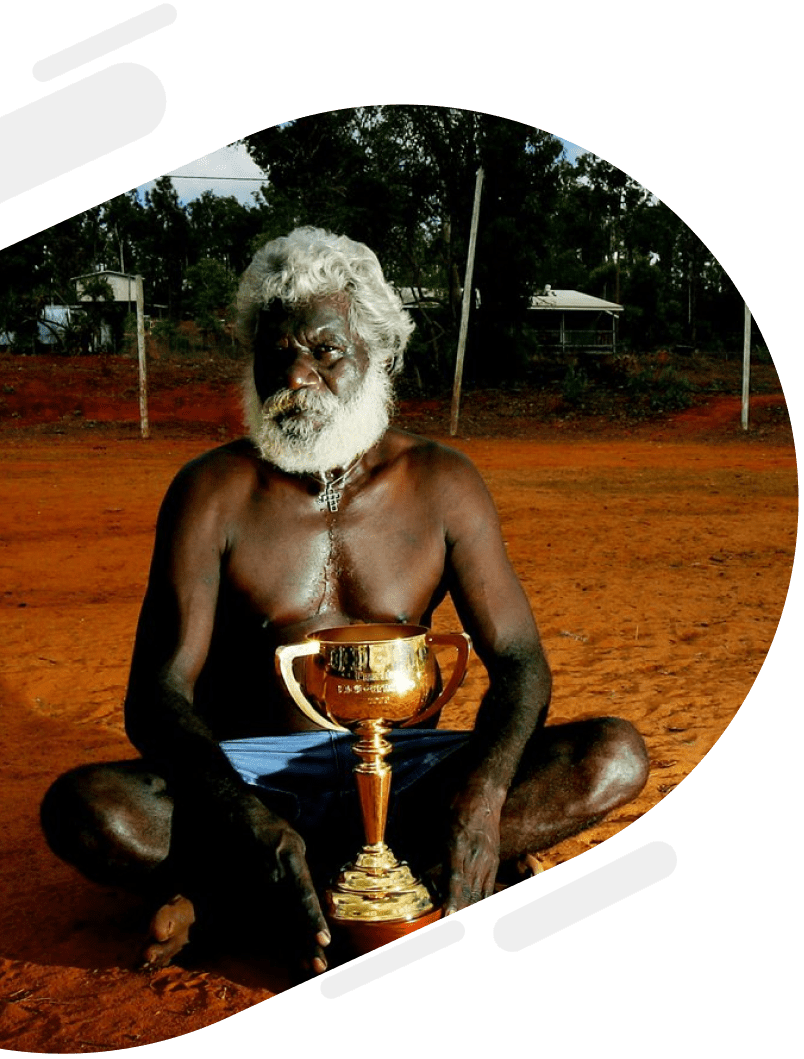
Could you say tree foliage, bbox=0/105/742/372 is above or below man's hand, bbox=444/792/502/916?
above

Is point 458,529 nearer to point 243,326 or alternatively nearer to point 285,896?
point 243,326

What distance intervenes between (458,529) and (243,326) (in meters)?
0.75

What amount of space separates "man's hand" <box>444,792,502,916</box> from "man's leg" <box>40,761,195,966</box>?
2.01 ft

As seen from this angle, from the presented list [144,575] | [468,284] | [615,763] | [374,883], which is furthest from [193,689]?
[144,575]

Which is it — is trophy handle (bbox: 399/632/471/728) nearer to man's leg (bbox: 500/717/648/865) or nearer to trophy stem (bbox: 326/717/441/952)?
trophy stem (bbox: 326/717/441/952)

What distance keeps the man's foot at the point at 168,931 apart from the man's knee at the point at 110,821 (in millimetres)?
138

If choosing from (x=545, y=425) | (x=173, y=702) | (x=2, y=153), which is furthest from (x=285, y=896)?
(x=545, y=425)

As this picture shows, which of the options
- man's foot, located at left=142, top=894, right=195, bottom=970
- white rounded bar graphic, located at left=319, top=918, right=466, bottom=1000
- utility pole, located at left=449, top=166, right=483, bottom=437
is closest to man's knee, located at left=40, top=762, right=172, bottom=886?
man's foot, located at left=142, top=894, right=195, bottom=970

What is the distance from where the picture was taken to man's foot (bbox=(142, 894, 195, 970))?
2.83 meters

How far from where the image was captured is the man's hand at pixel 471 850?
9.25 feet

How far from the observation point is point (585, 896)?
2.77 metres

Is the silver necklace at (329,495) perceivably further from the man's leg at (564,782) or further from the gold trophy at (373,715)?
the man's leg at (564,782)

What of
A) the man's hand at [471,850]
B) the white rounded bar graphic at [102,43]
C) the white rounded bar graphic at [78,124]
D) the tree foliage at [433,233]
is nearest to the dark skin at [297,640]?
the man's hand at [471,850]

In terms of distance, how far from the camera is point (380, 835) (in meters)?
2.81
